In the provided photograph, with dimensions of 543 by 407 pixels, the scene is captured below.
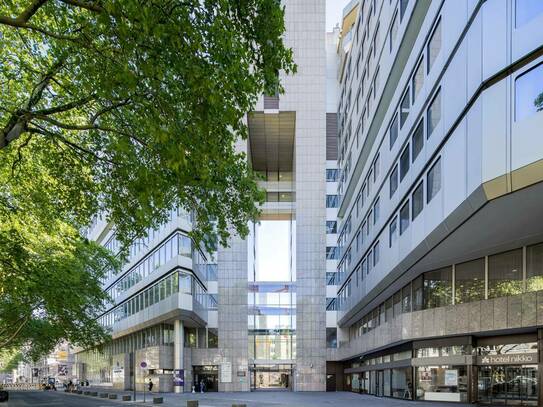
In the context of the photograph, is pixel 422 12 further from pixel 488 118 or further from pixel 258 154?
pixel 258 154

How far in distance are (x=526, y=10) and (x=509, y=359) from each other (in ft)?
42.8

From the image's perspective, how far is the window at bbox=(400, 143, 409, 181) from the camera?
79.1ft

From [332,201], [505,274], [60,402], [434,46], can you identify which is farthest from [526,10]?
[332,201]

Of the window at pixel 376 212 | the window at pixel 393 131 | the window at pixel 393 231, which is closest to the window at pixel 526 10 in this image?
the window at pixel 393 131

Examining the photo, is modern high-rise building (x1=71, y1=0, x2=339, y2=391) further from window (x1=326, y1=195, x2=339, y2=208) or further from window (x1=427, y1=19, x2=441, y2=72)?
window (x1=427, y1=19, x2=441, y2=72)

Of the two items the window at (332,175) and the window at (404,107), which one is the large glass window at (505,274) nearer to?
the window at (404,107)

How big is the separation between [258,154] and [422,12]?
43884mm

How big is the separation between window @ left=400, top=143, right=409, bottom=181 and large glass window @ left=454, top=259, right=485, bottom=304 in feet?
15.8

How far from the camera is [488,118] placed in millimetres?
13320

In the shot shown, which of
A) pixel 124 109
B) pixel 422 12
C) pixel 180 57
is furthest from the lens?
pixel 422 12

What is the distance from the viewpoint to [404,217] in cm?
2402

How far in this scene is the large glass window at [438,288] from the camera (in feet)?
75.5

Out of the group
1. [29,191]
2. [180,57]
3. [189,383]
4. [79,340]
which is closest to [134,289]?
[189,383]

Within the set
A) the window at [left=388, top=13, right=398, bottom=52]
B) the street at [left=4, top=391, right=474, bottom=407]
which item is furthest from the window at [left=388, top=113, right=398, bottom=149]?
the street at [left=4, top=391, right=474, bottom=407]
